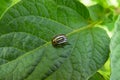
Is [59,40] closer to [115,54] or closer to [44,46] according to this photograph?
[44,46]

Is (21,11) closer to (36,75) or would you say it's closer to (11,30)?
(11,30)

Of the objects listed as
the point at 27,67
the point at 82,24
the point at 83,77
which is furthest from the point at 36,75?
the point at 82,24

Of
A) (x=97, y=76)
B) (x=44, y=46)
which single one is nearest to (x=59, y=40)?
(x=44, y=46)

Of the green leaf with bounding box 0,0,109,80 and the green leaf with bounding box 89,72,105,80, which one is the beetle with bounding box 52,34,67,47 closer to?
the green leaf with bounding box 0,0,109,80

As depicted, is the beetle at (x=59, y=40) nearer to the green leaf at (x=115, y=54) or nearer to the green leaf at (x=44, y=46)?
the green leaf at (x=44, y=46)

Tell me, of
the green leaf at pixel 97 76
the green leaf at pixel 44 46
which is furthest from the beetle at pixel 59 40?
the green leaf at pixel 97 76

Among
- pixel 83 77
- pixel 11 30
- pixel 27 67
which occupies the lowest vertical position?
pixel 83 77
